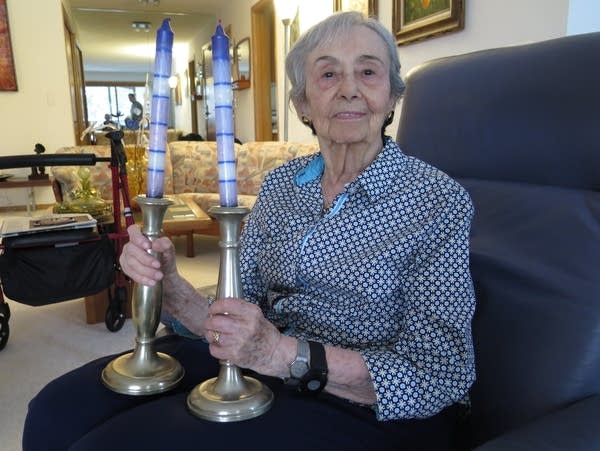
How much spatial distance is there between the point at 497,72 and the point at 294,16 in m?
3.71

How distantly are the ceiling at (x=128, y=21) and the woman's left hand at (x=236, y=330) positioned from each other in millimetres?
4739

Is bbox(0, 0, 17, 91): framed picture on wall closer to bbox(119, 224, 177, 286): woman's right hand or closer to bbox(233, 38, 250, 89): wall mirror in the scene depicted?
bbox(233, 38, 250, 89): wall mirror

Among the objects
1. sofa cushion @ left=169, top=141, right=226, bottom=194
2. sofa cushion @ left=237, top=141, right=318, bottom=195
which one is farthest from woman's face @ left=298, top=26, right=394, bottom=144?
sofa cushion @ left=169, top=141, right=226, bottom=194

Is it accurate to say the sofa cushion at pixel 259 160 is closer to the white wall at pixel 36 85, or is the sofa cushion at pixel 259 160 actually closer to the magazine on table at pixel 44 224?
the magazine on table at pixel 44 224

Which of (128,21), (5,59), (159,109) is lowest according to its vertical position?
(159,109)

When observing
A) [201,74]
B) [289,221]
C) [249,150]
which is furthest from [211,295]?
[201,74]

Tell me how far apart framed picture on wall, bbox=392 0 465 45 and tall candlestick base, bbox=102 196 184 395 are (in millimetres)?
2085

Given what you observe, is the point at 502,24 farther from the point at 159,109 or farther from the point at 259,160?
the point at 259,160

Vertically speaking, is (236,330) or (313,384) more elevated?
(236,330)

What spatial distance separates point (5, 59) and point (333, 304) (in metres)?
5.30

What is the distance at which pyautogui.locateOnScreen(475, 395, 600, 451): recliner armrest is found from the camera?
22.0 inches

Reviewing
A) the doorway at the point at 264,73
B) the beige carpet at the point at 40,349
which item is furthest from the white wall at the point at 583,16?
the doorway at the point at 264,73

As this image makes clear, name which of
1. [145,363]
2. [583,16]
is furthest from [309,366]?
[583,16]

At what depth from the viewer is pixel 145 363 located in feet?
2.64
